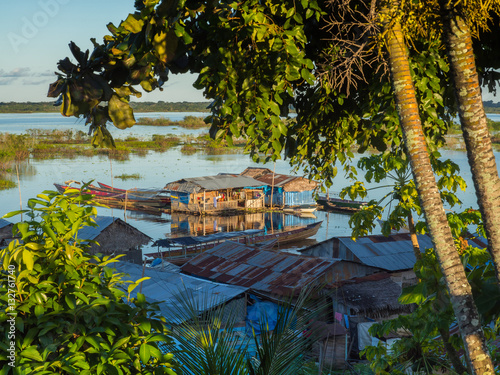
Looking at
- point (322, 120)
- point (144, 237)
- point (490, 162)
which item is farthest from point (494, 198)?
point (144, 237)

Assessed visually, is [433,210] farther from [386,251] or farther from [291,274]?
[386,251]

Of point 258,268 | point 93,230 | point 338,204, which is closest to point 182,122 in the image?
point 338,204

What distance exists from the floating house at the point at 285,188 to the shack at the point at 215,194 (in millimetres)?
909

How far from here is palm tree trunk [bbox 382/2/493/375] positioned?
282cm

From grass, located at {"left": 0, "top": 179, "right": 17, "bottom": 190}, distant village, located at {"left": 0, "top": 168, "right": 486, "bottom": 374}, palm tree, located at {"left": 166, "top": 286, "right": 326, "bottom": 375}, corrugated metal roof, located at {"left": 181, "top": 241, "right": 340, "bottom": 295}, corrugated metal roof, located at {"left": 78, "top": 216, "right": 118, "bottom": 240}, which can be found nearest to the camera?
palm tree, located at {"left": 166, "top": 286, "right": 326, "bottom": 375}

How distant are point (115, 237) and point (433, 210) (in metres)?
20.0

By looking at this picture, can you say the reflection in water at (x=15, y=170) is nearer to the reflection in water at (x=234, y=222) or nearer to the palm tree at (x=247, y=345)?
the reflection in water at (x=234, y=222)

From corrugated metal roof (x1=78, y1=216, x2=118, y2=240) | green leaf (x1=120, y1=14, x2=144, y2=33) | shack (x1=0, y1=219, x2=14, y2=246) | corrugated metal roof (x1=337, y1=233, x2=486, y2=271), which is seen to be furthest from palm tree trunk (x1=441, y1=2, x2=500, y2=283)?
shack (x1=0, y1=219, x2=14, y2=246)

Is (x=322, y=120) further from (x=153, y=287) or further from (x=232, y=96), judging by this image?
(x=153, y=287)

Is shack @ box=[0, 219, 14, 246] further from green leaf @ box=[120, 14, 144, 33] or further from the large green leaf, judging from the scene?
green leaf @ box=[120, 14, 144, 33]

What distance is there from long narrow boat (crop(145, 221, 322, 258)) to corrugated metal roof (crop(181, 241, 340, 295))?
4.92 m

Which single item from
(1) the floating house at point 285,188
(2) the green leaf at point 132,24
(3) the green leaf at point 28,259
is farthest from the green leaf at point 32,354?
(1) the floating house at point 285,188

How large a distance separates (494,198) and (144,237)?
21207mm

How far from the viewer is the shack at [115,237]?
829 inches
